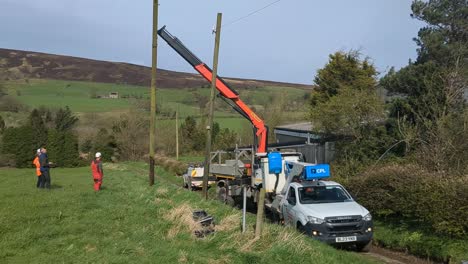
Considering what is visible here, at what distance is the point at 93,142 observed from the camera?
6128 centimetres

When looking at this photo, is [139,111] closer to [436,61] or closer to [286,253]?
[436,61]

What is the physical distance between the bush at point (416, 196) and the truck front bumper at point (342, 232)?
5.43ft

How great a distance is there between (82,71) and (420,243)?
103 meters

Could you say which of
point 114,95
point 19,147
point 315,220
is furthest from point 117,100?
point 315,220

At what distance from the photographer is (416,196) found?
13.2 metres

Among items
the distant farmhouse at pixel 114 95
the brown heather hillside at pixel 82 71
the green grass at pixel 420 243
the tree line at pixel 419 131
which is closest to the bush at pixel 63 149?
the distant farmhouse at pixel 114 95

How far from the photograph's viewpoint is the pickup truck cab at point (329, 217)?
1208 centimetres

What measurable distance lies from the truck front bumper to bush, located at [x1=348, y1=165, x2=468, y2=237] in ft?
5.43

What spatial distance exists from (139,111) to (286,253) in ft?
192

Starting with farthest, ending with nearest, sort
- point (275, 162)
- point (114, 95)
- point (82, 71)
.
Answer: point (82, 71) → point (114, 95) → point (275, 162)

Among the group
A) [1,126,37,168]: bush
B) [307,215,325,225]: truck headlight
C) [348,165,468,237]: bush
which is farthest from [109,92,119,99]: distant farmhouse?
[307,215,325,225]: truck headlight

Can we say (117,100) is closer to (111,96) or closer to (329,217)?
(111,96)

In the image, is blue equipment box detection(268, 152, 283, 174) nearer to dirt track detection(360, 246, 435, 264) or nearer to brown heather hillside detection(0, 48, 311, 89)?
dirt track detection(360, 246, 435, 264)

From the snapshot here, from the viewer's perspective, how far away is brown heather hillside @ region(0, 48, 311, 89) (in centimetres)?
10126
